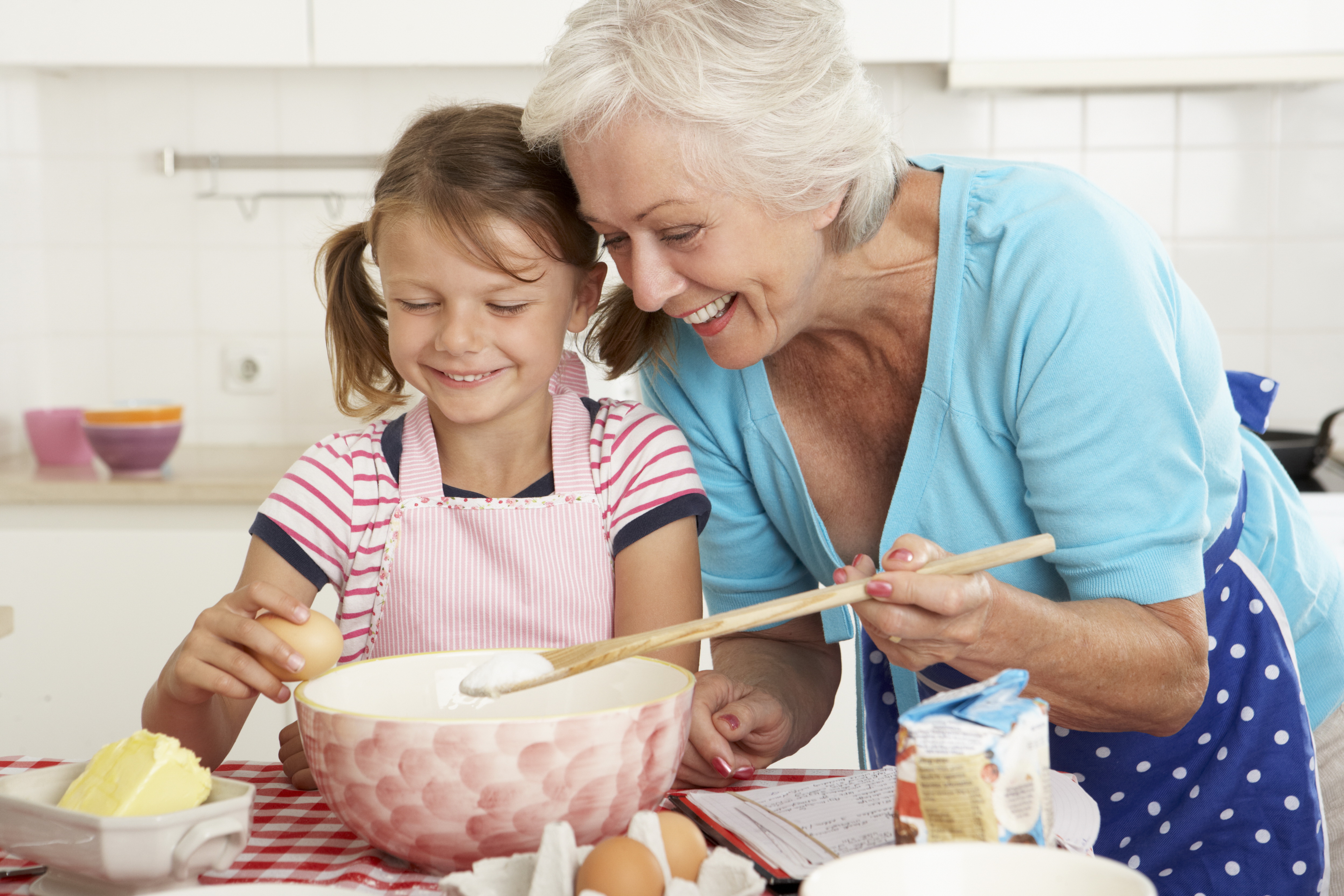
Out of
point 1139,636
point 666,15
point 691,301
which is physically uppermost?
point 666,15

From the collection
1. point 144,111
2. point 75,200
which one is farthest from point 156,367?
point 144,111

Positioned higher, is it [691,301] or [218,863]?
[691,301]

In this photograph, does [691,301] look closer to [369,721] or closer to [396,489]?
[396,489]

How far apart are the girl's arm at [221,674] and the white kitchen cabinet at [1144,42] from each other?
1663 mm

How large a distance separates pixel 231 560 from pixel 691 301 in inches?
54.6

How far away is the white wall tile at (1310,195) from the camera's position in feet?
8.05

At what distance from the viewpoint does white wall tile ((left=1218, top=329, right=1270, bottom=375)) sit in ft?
8.18

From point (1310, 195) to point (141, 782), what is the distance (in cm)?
252

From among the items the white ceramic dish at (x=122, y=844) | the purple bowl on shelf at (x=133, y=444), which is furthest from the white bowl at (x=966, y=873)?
the purple bowl on shelf at (x=133, y=444)

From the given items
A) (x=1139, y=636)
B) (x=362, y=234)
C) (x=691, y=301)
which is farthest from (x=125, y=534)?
(x=1139, y=636)

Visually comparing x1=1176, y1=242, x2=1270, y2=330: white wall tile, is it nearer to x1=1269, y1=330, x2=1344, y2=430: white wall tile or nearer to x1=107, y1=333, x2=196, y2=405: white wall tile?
x1=1269, y1=330, x2=1344, y2=430: white wall tile

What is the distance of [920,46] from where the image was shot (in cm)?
213

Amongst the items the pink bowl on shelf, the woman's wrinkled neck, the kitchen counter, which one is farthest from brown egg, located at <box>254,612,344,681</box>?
the pink bowl on shelf

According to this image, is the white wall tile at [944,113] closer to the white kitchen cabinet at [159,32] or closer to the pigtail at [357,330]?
the white kitchen cabinet at [159,32]
